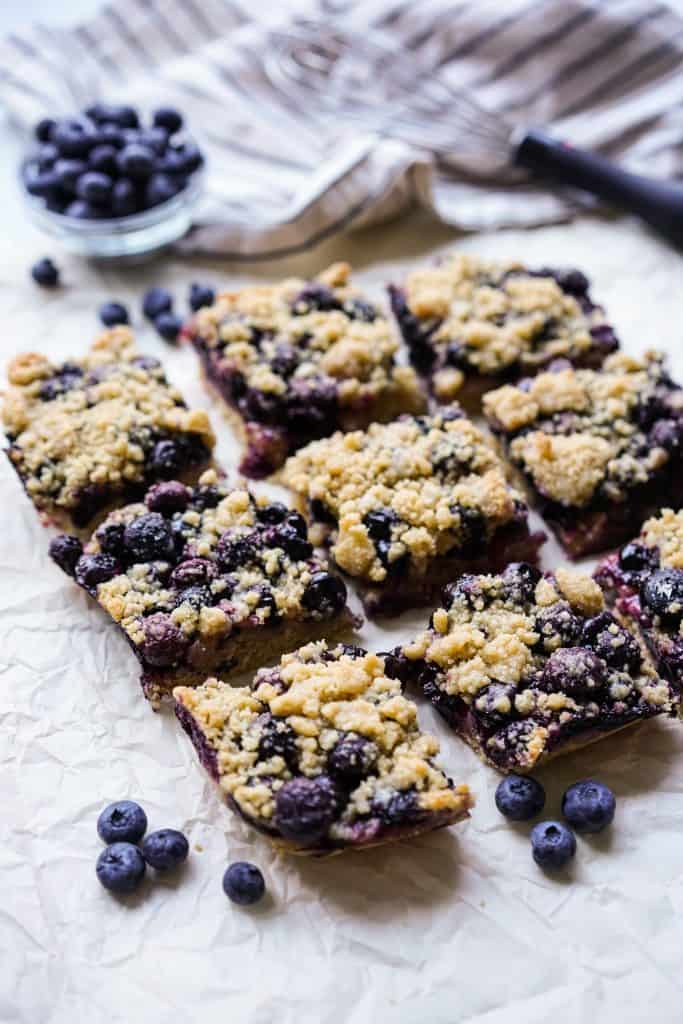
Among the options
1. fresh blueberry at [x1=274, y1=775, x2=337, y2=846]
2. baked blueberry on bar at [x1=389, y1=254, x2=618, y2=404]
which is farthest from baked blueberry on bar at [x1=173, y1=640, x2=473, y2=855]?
baked blueberry on bar at [x1=389, y1=254, x2=618, y2=404]

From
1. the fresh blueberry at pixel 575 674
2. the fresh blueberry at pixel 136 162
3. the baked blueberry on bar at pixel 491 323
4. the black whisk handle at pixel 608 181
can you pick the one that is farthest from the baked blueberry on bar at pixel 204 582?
the black whisk handle at pixel 608 181

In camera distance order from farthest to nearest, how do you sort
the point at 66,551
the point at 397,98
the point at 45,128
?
the point at 397,98, the point at 45,128, the point at 66,551

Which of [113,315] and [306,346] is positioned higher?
[306,346]

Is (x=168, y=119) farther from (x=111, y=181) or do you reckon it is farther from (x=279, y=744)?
(x=279, y=744)

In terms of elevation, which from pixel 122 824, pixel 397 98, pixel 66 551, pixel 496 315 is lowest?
pixel 122 824

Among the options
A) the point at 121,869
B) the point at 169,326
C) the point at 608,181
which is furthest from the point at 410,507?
the point at 608,181

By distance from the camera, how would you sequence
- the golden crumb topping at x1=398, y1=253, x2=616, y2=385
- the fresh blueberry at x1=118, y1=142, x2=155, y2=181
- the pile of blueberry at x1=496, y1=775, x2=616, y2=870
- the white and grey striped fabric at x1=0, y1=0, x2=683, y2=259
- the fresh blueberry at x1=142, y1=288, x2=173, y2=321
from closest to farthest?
the pile of blueberry at x1=496, y1=775, x2=616, y2=870, the golden crumb topping at x1=398, y1=253, x2=616, y2=385, the fresh blueberry at x1=118, y1=142, x2=155, y2=181, the fresh blueberry at x1=142, y1=288, x2=173, y2=321, the white and grey striped fabric at x1=0, y1=0, x2=683, y2=259

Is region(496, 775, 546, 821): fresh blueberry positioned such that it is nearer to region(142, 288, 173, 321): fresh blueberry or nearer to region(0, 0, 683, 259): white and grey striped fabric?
region(142, 288, 173, 321): fresh blueberry
